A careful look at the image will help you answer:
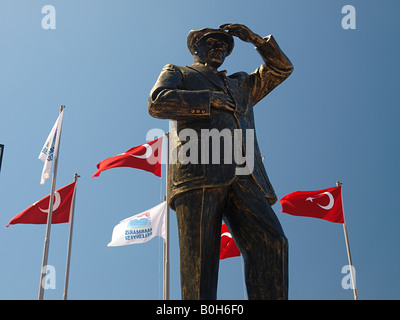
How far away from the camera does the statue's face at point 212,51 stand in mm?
4367

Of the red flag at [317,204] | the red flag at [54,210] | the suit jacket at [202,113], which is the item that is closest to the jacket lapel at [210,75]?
the suit jacket at [202,113]

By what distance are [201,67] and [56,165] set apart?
993 centimetres

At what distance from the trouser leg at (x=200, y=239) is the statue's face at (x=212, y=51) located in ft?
4.79

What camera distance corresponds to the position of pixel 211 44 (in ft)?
14.4

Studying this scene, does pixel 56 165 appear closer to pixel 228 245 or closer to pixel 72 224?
pixel 72 224

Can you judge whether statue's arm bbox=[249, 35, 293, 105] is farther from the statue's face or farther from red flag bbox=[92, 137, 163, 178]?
red flag bbox=[92, 137, 163, 178]

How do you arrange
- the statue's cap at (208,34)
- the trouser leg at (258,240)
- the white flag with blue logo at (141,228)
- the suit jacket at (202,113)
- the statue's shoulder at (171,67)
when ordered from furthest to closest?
the white flag with blue logo at (141,228) < the statue's cap at (208,34) < the statue's shoulder at (171,67) < the suit jacket at (202,113) < the trouser leg at (258,240)

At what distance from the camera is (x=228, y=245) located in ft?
41.8

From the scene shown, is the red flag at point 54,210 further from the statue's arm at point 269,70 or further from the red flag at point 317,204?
the statue's arm at point 269,70

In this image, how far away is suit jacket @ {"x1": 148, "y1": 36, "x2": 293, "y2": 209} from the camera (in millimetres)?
3738

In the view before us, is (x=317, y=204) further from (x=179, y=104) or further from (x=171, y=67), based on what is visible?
(x=179, y=104)

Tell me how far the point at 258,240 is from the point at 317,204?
33.8 feet

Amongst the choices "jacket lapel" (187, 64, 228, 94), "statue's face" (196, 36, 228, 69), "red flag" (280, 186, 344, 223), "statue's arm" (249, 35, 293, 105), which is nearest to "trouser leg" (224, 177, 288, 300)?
"jacket lapel" (187, 64, 228, 94)
